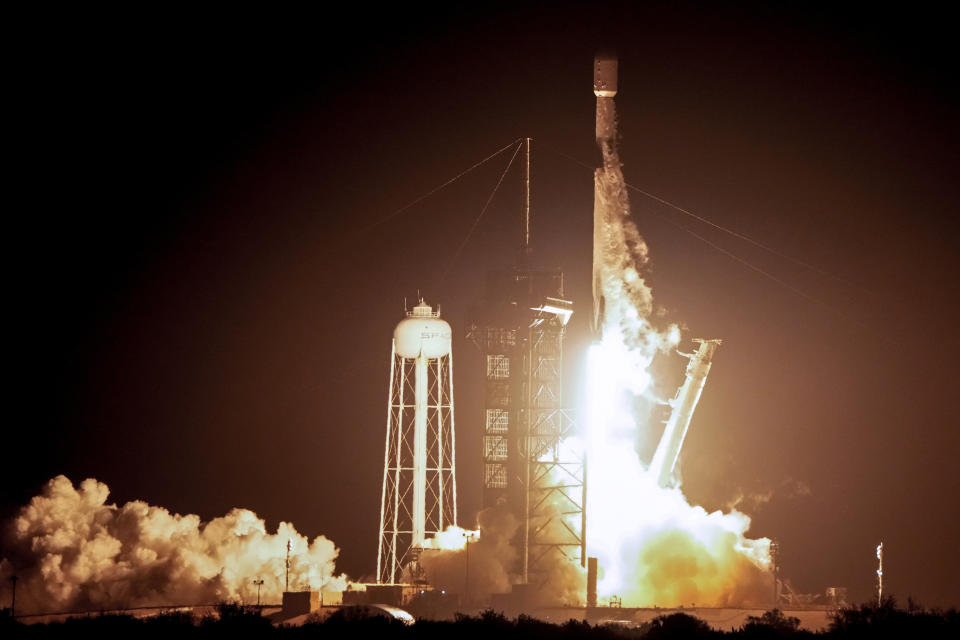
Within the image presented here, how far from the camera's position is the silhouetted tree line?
6312 centimetres

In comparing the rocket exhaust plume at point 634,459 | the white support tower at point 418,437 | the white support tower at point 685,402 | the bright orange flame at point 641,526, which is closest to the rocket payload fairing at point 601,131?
the rocket exhaust plume at point 634,459

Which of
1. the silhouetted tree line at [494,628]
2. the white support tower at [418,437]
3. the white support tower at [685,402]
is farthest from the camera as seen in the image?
the white support tower at [418,437]

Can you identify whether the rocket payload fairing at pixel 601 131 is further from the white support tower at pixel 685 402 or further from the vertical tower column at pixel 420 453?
the vertical tower column at pixel 420 453

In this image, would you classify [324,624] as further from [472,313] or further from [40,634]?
[472,313]

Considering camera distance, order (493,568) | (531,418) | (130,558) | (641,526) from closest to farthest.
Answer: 1. (493,568)
2. (641,526)
3. (531,418)
4. (130,558)

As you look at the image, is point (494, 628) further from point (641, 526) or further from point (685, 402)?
point (685, 402)

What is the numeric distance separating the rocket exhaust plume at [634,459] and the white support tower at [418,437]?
7.23 metres

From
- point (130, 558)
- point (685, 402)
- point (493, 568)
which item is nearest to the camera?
point (685, 402)

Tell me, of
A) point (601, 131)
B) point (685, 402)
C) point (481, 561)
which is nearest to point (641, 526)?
point (685, 402)

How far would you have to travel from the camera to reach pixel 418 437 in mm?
83188

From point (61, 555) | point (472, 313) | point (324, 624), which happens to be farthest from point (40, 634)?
point (472, 313)

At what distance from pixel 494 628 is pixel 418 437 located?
19732mm

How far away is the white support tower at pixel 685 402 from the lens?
247ft

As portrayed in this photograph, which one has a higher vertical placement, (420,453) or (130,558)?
(420,453)
